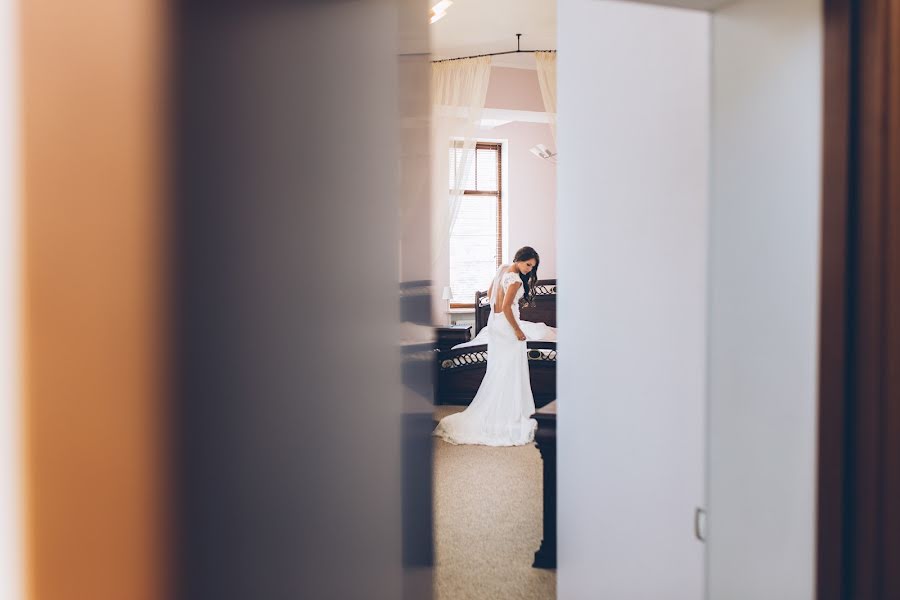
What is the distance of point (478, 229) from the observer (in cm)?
883

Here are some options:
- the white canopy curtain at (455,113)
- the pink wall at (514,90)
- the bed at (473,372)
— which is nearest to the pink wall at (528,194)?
the pink wall at (514,90)

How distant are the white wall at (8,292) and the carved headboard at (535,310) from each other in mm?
7645

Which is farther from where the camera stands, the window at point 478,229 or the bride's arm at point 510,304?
the window at point 478,229

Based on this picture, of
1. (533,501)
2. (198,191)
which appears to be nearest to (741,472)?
(198,191)

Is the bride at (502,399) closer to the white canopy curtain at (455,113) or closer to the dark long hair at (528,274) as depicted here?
the dark long hair at (528,274)

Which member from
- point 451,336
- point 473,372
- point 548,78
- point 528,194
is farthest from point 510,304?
point 528,194

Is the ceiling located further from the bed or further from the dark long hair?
the bed

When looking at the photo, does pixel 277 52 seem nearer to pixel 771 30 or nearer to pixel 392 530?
pixel 392 530

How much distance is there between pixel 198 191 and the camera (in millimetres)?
511

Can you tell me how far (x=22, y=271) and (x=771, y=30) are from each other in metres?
1.44

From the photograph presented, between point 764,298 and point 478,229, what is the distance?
24.5ft

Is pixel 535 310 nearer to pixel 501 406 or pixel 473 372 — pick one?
pixel 473 372

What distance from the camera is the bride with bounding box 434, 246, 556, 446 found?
18.6ft

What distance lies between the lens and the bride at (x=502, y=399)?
18.6 ft
